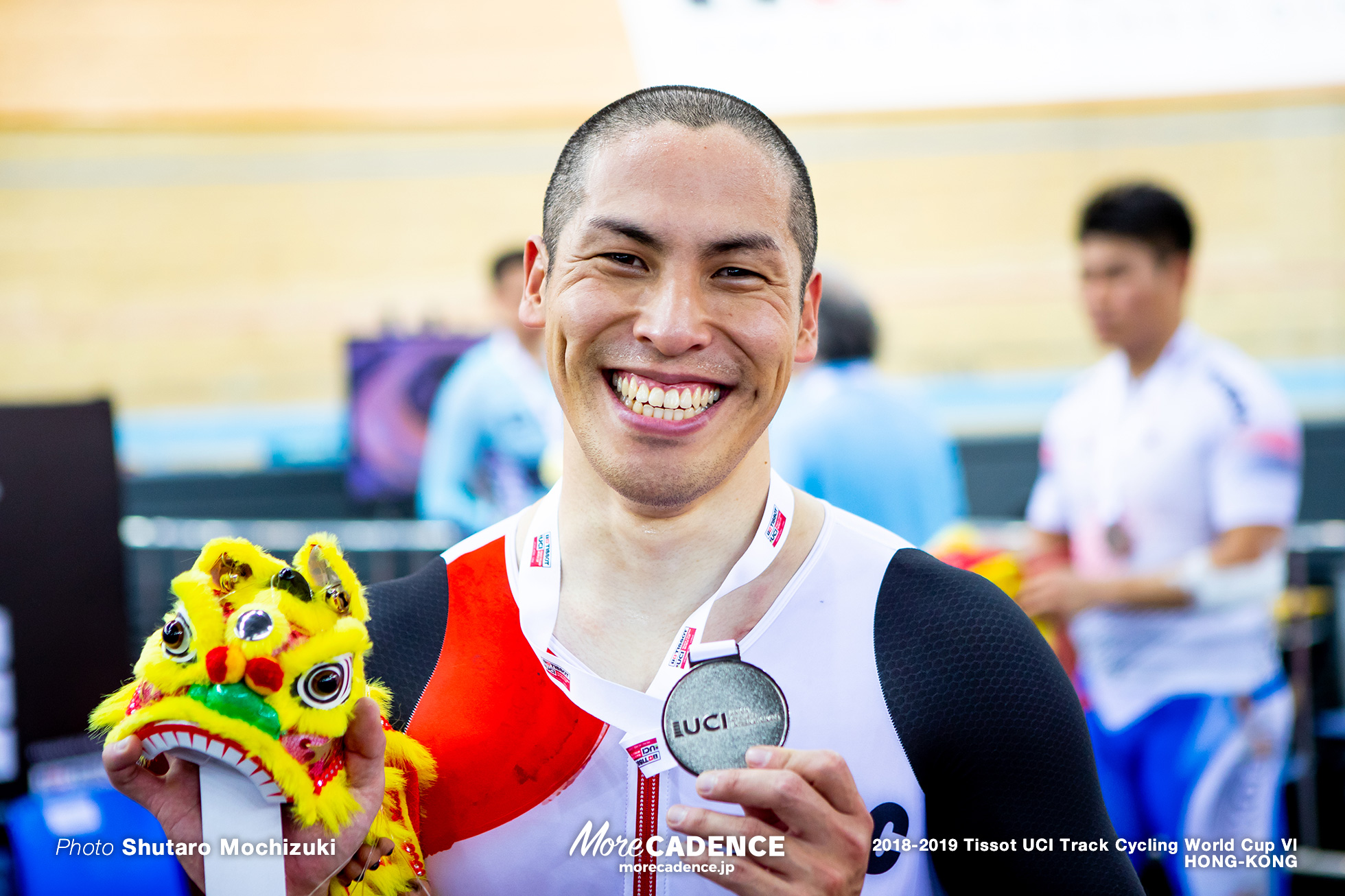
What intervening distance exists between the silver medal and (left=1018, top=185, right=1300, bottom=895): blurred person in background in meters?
1.77

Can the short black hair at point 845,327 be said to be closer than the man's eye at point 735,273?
No

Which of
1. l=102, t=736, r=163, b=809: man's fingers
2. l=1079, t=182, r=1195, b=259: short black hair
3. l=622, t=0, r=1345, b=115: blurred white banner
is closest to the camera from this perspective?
l=102, t=736, r=163, b=809: man's fingers

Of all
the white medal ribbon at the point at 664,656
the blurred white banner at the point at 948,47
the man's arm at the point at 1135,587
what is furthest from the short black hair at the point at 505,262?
the white medal ribbon at the point at 664,656

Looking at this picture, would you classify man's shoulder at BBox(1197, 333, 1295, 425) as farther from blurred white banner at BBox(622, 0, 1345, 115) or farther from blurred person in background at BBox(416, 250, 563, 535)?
blurred white banner at BBox(622, 0, 1345, 115)

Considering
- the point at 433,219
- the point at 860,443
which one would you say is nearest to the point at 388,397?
the point at 433,219

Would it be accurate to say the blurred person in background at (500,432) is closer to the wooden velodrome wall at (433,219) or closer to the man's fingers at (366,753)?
the man's fingers at (366,753)

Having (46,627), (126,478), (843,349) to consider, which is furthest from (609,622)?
(126,478)

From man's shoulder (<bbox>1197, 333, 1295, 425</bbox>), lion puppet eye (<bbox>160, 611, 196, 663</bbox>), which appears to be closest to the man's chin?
lion puppet eye (<bbox>160, 611, 196, 663</bbox>)

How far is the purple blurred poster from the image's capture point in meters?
6.10

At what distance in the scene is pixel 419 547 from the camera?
18.3 feet

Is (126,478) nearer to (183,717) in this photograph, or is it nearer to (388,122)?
(388,122)

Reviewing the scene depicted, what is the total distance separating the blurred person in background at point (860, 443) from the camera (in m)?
2.97

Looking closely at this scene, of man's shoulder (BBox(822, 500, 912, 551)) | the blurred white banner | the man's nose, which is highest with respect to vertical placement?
the blurred white banner

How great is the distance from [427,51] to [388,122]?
87 cm
